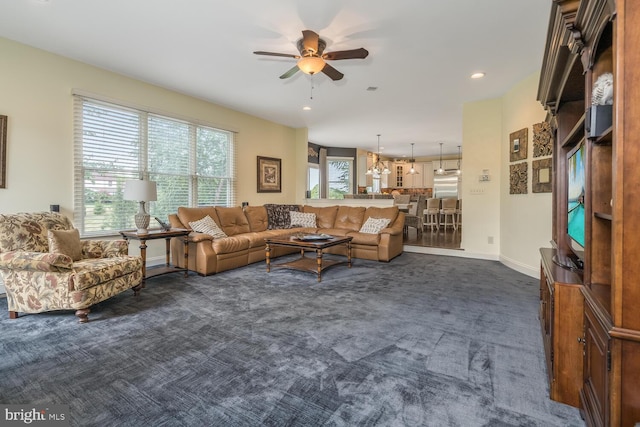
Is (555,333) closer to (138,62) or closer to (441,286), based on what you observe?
(441,286)

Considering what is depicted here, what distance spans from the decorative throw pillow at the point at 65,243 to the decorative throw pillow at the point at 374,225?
4.09 metres

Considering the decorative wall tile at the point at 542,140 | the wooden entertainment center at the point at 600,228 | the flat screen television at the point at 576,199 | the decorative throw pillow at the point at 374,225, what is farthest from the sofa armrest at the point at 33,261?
the decorative wall tile at the point at 542,140

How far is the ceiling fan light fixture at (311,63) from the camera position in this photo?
2.96 m

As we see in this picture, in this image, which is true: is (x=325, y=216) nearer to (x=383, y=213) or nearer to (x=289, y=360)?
(x=383, y=213)

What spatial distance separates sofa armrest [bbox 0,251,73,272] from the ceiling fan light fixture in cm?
276

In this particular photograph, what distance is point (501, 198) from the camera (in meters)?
5.17

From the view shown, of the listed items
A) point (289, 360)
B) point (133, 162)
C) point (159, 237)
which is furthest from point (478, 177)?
point (133, 162)

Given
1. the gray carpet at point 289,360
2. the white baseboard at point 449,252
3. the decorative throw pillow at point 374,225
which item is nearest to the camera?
the gray carpet at point 289,360

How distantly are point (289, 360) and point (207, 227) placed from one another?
308 centimetres

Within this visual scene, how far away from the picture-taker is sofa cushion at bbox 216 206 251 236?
5.17 m

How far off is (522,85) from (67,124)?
20.2ft

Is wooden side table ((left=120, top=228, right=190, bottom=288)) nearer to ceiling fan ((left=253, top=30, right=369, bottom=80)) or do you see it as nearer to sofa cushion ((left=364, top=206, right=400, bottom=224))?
ceiling fan ((left=253, top=30, right=369, bottom=80))

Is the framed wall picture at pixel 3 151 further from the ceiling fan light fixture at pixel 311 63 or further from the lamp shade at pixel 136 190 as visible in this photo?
the ceiling fan light fixture at pixel 311 63

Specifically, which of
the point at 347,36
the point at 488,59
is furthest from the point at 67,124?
the point at 488,59
